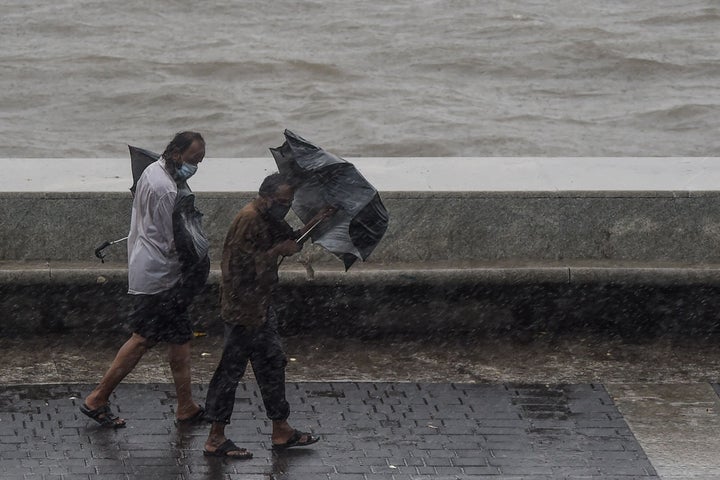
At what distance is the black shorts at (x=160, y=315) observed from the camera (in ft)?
23.2

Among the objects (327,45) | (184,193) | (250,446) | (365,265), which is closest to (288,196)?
(184,193)

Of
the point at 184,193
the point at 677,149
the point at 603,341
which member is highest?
the point at 184,193

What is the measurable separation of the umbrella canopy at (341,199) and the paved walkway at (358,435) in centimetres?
107

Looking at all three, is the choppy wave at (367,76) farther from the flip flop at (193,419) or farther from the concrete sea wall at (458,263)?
the flip flop at (193,419)

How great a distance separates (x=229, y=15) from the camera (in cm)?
2628

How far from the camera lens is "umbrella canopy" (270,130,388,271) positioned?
22.1 feet

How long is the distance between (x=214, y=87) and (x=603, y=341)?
14918mm

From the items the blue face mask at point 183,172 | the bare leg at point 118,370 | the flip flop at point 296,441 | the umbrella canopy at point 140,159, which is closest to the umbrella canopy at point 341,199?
the blue face mask at point 183,172

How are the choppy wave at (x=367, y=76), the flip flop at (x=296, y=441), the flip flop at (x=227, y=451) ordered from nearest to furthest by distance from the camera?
the flip flop at (x=227, y=451) → the flip flop at (x=296, y=441) → the choppy wave at (x=367, y=76)

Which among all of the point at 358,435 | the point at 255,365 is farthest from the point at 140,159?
the point at 358,435

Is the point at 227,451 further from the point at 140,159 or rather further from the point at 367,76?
the point at 367,76

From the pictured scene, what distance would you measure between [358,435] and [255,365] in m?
0.73

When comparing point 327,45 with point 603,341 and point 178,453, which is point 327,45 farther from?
point 178,453

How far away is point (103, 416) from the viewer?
7.12 metres
